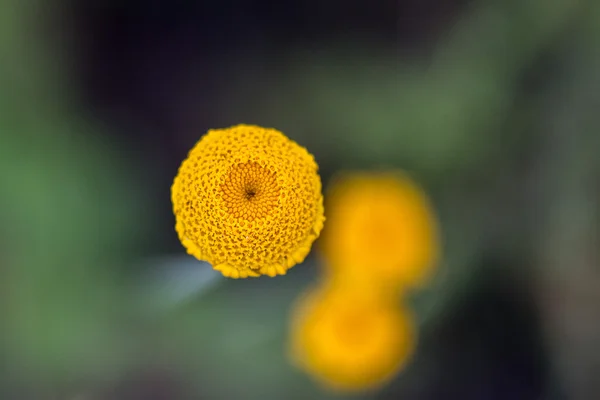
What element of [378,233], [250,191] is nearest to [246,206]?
[250,191]

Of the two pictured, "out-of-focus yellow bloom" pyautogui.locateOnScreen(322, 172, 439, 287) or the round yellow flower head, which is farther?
"out-of-focus yellow bloom" pyautogui.locateOnScreen(322, 172, 439, 287)

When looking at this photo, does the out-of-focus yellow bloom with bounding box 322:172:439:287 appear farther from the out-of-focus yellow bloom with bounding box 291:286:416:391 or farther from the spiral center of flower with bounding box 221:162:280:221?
the spiral center of flower with bounding box 221:162:280:221

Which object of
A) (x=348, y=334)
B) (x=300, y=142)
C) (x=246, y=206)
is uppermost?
(x=300, y=142)

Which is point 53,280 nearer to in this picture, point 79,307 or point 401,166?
point 79,307

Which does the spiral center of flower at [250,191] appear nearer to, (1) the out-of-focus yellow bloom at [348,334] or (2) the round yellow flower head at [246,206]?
(2) the round yellow flower head at [246,206]

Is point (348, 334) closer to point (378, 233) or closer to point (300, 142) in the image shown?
point (378, 233)

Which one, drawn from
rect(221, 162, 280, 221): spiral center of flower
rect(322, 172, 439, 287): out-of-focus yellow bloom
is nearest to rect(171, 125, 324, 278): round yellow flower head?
rect(221, 162, 280, 221): spiral center of flower

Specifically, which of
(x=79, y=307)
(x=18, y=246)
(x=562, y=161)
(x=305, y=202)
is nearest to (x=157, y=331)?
(x=79, y=307)

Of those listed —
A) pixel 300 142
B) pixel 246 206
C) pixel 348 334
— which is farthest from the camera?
pixel 300 142
